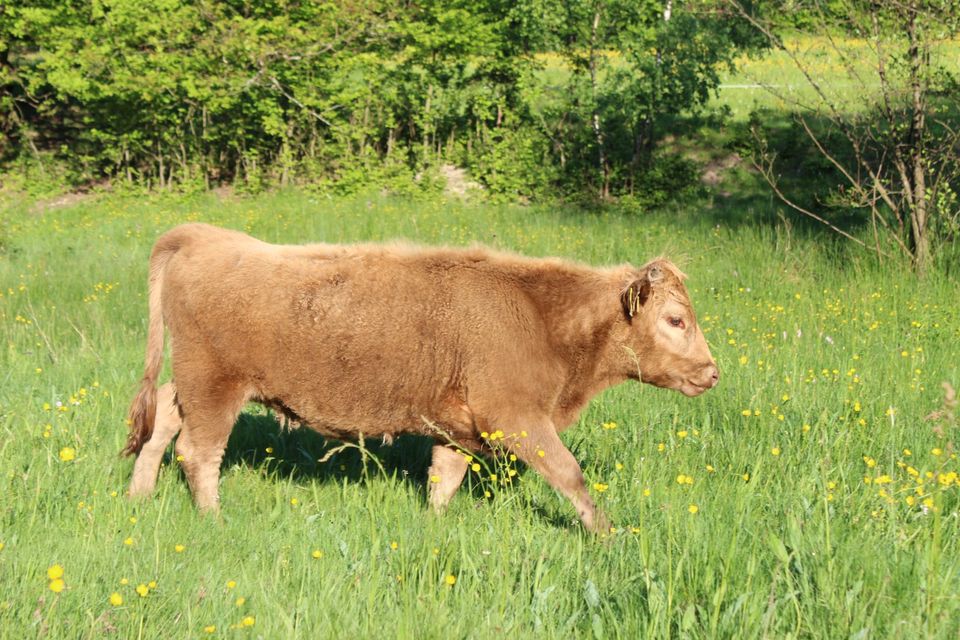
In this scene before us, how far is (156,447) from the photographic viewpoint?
6.45 m

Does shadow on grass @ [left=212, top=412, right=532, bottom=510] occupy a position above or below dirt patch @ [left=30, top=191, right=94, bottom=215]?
above

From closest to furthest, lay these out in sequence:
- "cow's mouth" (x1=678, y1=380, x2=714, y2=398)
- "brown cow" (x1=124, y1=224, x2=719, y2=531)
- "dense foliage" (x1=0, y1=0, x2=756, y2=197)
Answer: "brown cow" (x1=124, y1=224, x2=719, y2=531)
"cow's mouth" (x1=678, y1=380, x2=714, y2=398)
"dense foliage" (x1=0, y1=0, x2=756, y2=197)

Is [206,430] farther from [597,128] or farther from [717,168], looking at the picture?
[717,168]

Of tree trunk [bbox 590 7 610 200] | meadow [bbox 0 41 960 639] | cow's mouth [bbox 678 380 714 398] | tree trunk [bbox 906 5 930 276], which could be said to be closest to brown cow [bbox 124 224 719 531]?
cow's mouth [bbox 678 380 714 398]

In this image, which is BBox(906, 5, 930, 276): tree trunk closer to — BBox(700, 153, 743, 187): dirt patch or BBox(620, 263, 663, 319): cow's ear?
BBox(620, 263, 663, 319): cow's ear

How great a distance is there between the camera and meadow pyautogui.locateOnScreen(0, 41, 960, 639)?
4004 mm

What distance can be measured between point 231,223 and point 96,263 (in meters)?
3.36

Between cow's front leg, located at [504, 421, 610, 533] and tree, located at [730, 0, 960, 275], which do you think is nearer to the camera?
cow's front leg, located at [504, 421, 610, 533]

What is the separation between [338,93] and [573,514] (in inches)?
690

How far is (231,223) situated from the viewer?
16.6 m

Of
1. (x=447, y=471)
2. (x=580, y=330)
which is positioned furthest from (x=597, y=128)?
(x=447, y=471)

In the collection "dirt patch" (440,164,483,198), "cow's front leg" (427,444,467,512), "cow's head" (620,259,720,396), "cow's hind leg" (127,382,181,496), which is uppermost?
"cow's head" (620,259,720,396)

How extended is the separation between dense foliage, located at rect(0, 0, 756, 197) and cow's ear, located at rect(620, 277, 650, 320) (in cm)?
1413

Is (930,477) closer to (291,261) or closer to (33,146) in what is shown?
(291,261)
